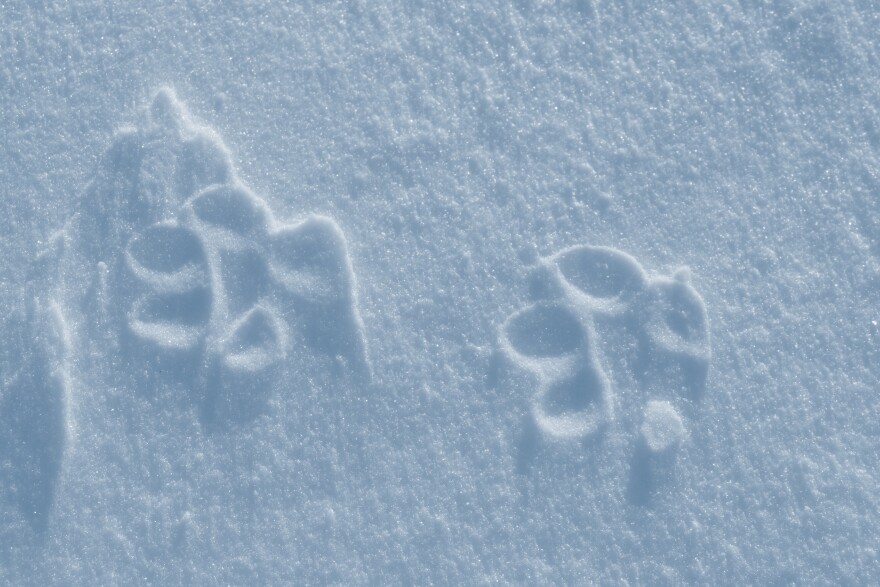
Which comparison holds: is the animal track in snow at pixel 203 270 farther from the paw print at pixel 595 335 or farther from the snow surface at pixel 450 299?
the paw print at pixel 595 335

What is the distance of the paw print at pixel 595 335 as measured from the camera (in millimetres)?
993

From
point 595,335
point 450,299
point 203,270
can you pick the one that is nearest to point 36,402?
point 203,270

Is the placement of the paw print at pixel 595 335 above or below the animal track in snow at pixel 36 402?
above

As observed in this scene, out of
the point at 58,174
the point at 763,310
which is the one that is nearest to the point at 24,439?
the point at 58,174

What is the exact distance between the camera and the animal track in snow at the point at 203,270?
1.01 metres

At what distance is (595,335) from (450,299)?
17cm

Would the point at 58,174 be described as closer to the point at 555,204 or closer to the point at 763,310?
the point at 555,204

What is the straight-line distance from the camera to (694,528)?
0.98 metres

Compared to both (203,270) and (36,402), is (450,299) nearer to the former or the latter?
(203,270)

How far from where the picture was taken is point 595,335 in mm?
998

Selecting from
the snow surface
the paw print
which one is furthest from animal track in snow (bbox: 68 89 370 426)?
the paw print

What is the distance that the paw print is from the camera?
0.99 m

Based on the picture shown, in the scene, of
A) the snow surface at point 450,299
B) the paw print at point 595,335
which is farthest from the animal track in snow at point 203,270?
the paw print at point 595,335

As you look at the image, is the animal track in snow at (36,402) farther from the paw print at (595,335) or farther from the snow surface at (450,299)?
the paw print at (595,335)
